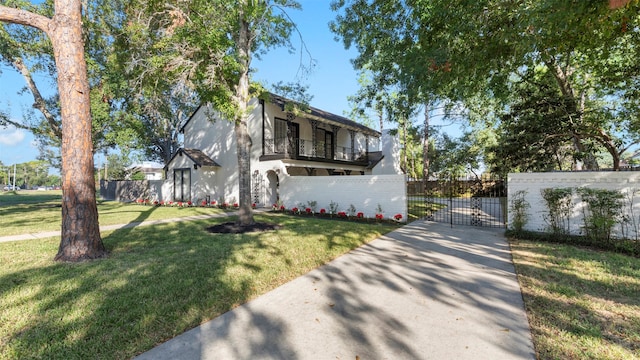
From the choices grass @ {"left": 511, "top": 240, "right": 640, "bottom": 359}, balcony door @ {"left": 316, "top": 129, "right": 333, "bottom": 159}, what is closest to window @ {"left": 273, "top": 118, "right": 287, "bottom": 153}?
balcony door @ {"left": 316, "top": 129, "right": 333, "bottom": 159}

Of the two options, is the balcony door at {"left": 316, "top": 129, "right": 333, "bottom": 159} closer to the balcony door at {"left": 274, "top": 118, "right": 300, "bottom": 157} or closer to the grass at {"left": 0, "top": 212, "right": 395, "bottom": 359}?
the balcony door at {"left": 274, "top": 118, "right": 300, "bottom": 157}

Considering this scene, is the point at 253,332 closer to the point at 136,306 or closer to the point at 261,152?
the point at 136,306

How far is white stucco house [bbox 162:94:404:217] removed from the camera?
14445mm

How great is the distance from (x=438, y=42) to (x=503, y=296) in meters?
6.05

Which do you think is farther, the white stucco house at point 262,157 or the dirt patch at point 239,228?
the white stucco house at point 262,157

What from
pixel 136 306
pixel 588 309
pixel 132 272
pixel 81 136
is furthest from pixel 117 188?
pixel 588 309

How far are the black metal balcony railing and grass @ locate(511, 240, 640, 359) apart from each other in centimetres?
1152

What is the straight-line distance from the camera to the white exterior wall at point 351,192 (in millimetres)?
10266

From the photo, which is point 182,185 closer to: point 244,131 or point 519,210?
point 244,131

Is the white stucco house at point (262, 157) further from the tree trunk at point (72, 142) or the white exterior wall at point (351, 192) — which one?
the tree trunk at point (72, 142)

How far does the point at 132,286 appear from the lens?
3.78 meters

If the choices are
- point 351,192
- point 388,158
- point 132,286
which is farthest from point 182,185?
point 388,158

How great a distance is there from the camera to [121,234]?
7.50 metres

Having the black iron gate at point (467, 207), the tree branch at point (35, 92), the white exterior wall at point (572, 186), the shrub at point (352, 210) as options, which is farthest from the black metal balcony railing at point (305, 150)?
the tree branch at point (35, 92)
